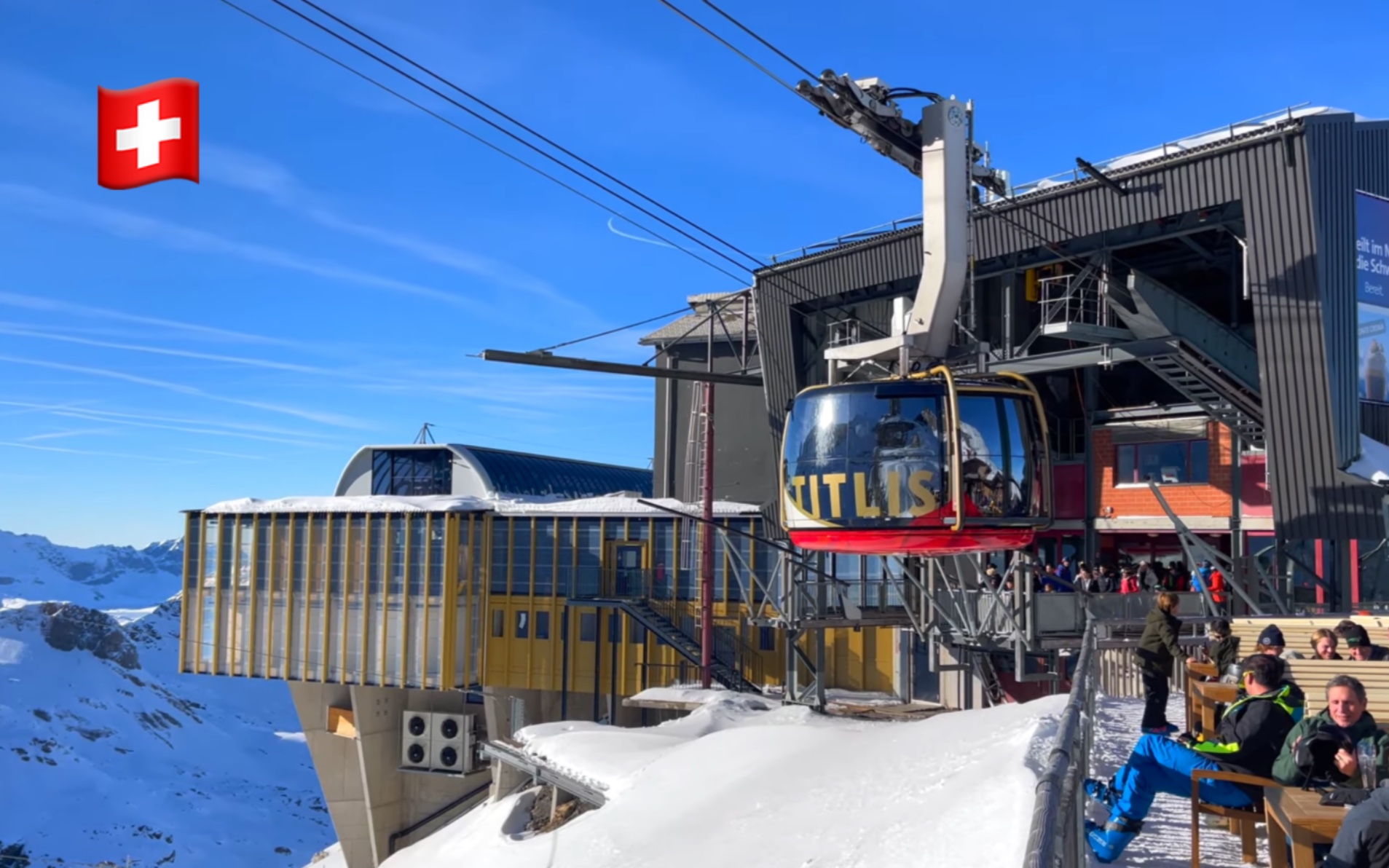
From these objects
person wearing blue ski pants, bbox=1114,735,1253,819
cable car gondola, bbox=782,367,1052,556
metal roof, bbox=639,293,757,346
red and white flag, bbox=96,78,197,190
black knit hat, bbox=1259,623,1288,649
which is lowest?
person wearing blue ski pants, bbox=1114,735,1253,819

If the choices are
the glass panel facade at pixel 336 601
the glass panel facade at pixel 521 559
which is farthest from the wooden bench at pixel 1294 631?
the glass panel facade at pixel 336 601

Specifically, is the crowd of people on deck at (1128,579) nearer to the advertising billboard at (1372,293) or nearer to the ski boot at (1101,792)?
the advertising billboard at (1372,293)

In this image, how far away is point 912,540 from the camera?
48.3 feet

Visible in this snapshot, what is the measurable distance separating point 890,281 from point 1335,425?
38.2 ft

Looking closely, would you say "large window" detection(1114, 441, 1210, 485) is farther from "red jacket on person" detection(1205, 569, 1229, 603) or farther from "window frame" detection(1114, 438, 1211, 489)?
"red jacket on person" detection(1205, 569, 1229, 603)

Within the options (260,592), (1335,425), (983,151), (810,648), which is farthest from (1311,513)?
(260,592)

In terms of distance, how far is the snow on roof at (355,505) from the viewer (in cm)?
3934

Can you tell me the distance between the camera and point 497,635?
Answer: 39.7 metres

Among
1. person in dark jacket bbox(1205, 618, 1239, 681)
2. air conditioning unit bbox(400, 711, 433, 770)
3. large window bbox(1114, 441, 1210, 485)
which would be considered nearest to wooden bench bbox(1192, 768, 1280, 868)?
person in dark jacket bbox(1205, 618, 1239, 681)

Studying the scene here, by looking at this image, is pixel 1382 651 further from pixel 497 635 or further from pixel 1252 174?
pixel 497 635

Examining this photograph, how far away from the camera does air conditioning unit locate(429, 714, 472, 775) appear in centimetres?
3975

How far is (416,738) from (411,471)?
12664 mm

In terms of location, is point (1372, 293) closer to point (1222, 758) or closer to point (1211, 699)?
point (1211, 699)

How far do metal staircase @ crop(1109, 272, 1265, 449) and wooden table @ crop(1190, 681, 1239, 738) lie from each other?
13763mm
